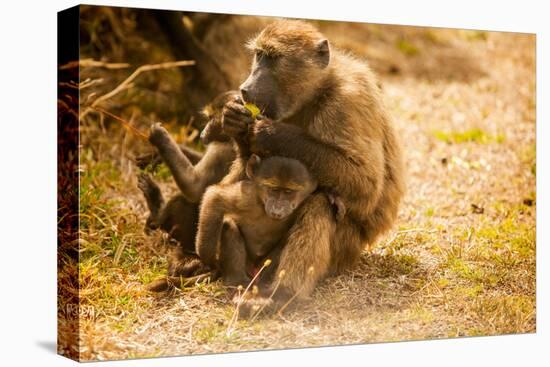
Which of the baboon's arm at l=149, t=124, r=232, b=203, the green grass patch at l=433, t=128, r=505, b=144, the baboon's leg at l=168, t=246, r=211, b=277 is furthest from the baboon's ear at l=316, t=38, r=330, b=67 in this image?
the green grass patch at l=433, t=128, r=505, b=144

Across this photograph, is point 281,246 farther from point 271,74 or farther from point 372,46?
point 372,46

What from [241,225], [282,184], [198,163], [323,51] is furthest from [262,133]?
[198,163]

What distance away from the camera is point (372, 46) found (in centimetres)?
959

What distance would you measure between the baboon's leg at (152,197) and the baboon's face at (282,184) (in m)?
1.28

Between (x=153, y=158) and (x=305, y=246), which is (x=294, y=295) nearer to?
(x=305, y=246)

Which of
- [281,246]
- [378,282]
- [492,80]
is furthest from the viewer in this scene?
[492,80]

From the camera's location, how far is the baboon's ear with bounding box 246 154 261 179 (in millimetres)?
5012

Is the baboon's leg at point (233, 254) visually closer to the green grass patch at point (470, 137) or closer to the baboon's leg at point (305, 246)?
the baboon's leg at point (305, 246)

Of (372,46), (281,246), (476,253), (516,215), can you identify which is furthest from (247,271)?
(372,46)

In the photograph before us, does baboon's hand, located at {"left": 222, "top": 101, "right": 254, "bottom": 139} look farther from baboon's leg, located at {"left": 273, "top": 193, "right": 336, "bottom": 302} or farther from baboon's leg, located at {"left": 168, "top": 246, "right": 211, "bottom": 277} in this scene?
baboon's leg, located at {"left": 168, "top": 246, "right": 211, "bottom": 277}

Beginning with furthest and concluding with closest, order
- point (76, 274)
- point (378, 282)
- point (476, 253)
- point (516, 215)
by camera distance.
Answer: point (516, 215)
point (476, 253)
point (378, 282)
point (76, 274)

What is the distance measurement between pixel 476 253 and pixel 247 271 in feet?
6.68

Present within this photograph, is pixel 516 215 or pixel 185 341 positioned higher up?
pixel 516 215

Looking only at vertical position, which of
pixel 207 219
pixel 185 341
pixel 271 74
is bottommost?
pixel 185 341
